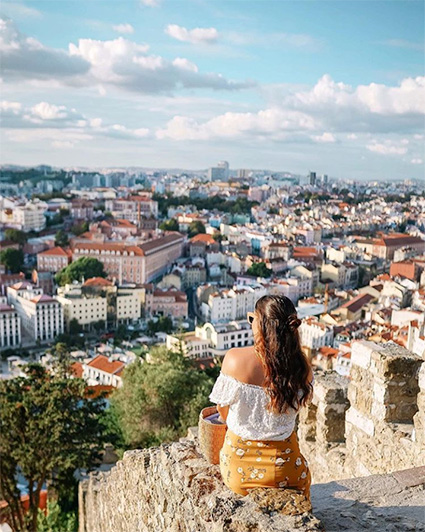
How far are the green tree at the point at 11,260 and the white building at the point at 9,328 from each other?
10.0 m

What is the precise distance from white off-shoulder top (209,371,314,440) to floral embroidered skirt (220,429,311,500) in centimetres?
3

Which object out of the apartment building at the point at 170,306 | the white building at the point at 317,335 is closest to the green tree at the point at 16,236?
the apartment building at the point at 170,306

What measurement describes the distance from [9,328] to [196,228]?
81.3ft

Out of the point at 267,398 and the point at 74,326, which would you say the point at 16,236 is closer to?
the point at 74,326

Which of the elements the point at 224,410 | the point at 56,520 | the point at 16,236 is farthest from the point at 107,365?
the point at 16,236

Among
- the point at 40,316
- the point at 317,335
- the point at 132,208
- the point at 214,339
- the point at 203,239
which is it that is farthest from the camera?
the point at 132,208

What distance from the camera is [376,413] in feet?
8.95

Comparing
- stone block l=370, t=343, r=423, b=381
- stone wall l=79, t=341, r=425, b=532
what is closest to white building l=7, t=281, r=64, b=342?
stone wall l=79, t=341, r=425, b=532

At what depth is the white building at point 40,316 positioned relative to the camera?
2634 centimetres

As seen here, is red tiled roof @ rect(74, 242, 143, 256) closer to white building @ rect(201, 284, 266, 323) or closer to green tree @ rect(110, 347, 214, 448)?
white building @ rect(201, 284, 266, 323)

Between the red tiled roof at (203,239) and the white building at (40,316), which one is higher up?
the red tiled roof at (203,239)

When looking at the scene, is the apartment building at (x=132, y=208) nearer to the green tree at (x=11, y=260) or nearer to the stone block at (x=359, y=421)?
the green tree at (x=11, y=260)

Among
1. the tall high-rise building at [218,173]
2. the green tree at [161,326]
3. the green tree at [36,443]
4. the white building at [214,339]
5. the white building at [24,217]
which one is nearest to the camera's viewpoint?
the green tree at [36,443]

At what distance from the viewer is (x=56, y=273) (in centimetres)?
3547
